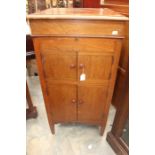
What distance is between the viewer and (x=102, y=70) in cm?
113

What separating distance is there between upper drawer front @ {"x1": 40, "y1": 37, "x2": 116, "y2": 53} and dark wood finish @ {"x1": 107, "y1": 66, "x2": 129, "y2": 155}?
378 mm

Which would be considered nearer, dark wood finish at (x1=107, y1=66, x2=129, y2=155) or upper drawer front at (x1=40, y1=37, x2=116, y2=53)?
upper drawer front at (x1=40, y1=37, x2=116, y2=53)

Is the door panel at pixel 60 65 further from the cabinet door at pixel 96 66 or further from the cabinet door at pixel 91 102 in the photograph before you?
the cabinet door at pixel 91 102

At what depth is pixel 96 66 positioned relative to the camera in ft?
3.68

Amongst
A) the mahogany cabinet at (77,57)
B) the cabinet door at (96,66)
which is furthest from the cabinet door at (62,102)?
the cabinet door at (96,66)

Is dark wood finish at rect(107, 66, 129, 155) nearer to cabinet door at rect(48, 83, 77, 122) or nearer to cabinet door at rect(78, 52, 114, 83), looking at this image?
cabinet door at rect(78, 52, 114, 83)

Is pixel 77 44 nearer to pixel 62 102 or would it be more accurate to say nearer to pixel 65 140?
pixel 62 102

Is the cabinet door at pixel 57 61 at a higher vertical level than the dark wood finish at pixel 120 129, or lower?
higher

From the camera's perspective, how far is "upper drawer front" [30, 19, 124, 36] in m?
0.96

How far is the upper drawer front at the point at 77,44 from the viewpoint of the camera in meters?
1.01

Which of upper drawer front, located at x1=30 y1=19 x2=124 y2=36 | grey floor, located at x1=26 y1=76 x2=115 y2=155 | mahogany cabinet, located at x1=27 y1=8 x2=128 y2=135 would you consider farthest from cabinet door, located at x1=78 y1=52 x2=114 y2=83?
grey floor, located at x1=26 y1=76 x2=115 y2=155

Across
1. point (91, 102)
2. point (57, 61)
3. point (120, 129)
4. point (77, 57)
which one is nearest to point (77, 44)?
point (77, 57)
